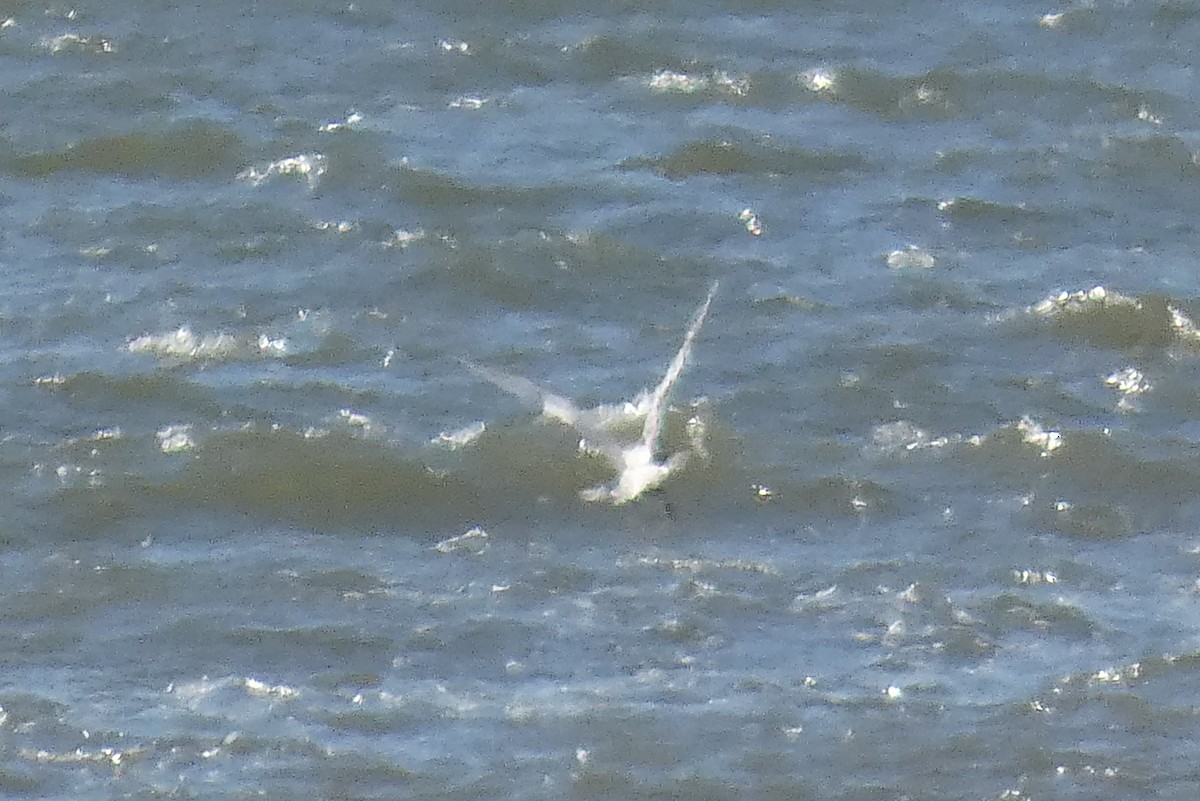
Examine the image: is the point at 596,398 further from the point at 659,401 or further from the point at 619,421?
the point at 659,401

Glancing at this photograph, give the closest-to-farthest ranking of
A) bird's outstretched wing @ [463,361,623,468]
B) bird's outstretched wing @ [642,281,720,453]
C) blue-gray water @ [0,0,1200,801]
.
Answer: blue-gray water @ [0,0,1200,801], bird's outstretched wing @ [642,281,720,453], bird's outstretched wing @ [463,361,623,468]

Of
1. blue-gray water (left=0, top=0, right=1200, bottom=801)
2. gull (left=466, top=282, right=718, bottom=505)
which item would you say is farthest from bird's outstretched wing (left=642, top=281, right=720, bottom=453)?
blue-gray water (left=0, top=0, right=1200, bottom=801)

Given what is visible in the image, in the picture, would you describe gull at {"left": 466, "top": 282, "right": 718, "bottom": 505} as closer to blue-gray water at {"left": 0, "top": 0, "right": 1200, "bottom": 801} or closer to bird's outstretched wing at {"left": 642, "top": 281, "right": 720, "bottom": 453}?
bird's outstretched wing at {"left": 642, "top": 281, "right": 720, "bottom": 453}

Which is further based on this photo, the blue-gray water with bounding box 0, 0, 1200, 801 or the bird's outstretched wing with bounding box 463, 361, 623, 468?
the bird's outstretched wing with bounding box 463, 361, 623, 468

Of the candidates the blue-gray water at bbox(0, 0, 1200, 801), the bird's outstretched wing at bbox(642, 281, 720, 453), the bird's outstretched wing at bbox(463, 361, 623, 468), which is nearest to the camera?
the blue-gray water at bbox(0, 0, 1200, 801)

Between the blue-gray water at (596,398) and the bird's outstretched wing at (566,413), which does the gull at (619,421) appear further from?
the blue-gray water at (596,398)

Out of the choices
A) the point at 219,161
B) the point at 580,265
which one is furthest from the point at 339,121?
the point at 580,265

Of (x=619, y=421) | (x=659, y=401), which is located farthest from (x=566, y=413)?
(x=659, y=401)
